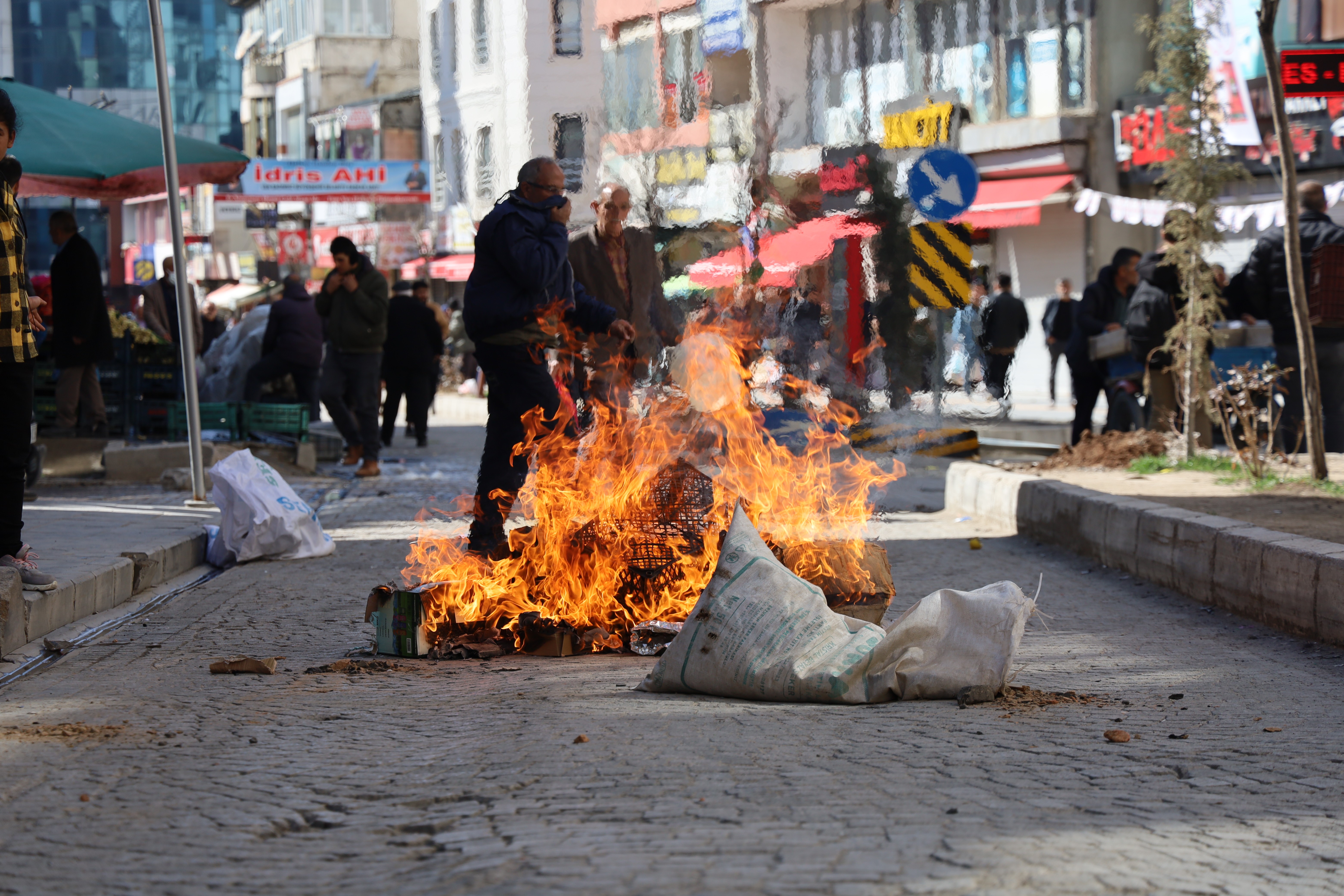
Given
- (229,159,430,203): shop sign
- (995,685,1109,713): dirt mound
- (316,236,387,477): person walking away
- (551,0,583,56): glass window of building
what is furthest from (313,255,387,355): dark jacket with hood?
(229,159,430,203): shop sign

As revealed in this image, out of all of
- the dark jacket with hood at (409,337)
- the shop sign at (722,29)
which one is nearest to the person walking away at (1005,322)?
the dark jacket with hood at (409,337)

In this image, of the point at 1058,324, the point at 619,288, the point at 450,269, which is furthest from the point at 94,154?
the point at 450,269

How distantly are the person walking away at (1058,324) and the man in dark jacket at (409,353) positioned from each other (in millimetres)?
6665

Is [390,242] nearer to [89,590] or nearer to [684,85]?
[684,85]

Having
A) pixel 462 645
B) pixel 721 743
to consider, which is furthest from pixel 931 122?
pixel 721 743

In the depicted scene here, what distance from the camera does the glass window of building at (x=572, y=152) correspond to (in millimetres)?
7695

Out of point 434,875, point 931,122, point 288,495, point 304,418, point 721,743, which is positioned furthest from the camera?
point 304,418

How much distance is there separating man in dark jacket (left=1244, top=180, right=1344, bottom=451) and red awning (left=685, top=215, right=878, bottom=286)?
215 inches

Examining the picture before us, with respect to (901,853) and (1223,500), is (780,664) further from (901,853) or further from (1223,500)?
(1223,500)

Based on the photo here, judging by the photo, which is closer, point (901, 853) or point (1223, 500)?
point (901, 853)

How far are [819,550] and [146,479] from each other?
27.6 ft

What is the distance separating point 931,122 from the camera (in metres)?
10.9

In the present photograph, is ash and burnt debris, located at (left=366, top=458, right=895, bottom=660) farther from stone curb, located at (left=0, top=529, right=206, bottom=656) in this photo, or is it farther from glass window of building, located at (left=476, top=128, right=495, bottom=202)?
glass window of building, located at (left=476, top=128, right=495, bottom=202)

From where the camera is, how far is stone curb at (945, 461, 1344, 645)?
20.7 ft
